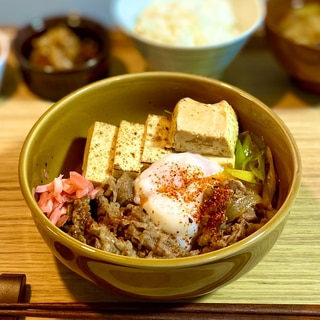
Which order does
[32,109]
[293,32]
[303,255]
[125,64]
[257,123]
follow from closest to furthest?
[303,255]
[257,123]
[32,109]
[293,32]
[125,64]

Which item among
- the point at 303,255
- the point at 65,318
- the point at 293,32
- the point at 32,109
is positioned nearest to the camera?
the point at 65,318

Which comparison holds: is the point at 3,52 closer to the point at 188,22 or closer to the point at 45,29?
the point at 45,29

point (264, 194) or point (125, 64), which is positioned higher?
point (264, 194)

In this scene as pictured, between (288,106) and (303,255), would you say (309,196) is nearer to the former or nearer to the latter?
(303,255)

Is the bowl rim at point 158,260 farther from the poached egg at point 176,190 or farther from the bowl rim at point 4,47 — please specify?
the bowl rim at point 4,47

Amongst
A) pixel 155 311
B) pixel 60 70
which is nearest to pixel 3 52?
pixel 60 70

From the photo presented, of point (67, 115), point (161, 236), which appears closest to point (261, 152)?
point (161, 236)
